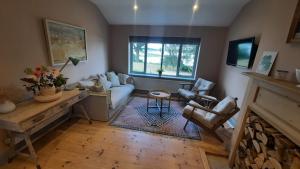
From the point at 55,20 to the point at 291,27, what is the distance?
134 inches

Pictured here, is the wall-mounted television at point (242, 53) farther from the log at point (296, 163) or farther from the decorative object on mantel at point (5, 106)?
the decorative object on mantel at point (5, 106)

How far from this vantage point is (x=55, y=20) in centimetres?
260

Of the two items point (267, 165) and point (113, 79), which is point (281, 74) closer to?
point (267, 165)

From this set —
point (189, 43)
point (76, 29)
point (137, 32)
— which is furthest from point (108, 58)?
point (189, 43)

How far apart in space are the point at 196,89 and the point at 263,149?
9.03 feet

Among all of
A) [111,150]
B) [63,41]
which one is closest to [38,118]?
[111,150]

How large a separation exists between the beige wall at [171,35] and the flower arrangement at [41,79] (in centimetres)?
291

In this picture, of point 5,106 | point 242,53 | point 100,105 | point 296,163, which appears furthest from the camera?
point 242,53

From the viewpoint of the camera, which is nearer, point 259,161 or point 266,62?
point 259,161

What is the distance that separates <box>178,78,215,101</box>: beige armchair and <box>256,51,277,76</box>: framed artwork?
1.88 m

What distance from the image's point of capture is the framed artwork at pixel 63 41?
2.53 m

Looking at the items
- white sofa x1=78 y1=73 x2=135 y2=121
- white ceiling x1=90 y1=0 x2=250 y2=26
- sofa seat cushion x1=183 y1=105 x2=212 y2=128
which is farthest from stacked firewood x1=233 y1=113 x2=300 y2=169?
white ceiling x1=90 y1=0 x2=250 y2=26

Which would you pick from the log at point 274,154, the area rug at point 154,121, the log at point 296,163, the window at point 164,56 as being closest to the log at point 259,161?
the log at point 274,154

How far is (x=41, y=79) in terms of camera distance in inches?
80.3
